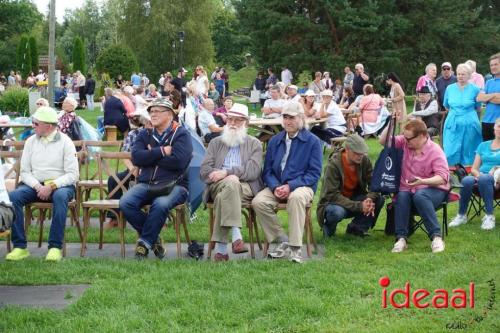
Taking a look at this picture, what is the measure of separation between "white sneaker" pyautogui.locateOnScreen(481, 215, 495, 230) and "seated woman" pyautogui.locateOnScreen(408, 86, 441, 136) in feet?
16.1

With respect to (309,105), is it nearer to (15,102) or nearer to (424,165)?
(424,165)

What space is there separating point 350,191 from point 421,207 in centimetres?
88

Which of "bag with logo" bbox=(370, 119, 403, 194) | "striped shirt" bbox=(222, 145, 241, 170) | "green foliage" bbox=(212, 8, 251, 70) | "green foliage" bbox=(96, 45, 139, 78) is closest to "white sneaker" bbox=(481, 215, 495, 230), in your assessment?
"bag with logo" bbox=(370, 119, 403, 194)

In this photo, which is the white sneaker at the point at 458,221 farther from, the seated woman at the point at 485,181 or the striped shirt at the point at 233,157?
the striped shirt at the point at 233,157

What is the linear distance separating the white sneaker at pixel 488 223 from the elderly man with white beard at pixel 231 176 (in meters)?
2.64

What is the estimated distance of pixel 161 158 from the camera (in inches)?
307

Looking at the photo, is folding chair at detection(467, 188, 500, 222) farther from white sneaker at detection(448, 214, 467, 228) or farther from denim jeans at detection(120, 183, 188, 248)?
denim jeans at detection(120, 183, 188, 248)

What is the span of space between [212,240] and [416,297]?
2343 mm

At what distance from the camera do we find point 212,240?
7.57 meters

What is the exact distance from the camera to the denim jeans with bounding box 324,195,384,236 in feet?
26.9

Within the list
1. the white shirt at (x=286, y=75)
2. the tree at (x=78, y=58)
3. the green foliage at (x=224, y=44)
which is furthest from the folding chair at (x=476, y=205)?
the green foliage at (x=224, y=44)

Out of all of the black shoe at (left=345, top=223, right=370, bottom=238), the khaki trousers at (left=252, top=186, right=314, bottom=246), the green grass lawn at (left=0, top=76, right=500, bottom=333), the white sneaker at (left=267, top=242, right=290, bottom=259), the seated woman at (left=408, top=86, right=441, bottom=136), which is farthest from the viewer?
the seated woman at (left=408, top=86, right=441, bottom=136)

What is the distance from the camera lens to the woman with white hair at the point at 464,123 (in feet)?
35.7

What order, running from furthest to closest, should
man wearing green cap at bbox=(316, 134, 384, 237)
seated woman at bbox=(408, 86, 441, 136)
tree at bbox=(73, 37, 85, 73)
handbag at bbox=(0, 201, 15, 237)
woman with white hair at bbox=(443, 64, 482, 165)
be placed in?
1. tree at bbox=(73, 37, 85, 73)
2. seated woman at bbox=(408, 86, 441, 136)
3. woman with white hair at bbox=(443, 64, 482, 165)
4. man wearing green cap at bbox=(316, 134, 384, 237)
5. handbag at bbox=(0, 201, 15, 237)
